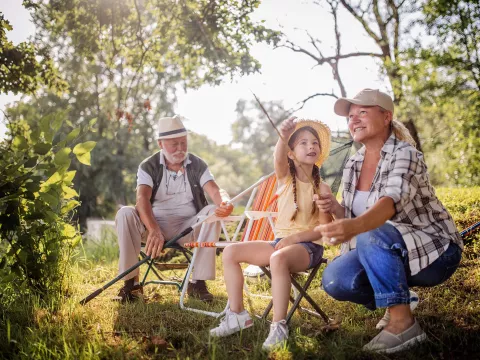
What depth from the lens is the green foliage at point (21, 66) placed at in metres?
4.55

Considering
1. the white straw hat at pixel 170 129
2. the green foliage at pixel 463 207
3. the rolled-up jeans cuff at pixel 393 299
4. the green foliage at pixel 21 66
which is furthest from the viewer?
the green foliage at pixel 21 66

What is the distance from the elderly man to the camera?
3.59 meters

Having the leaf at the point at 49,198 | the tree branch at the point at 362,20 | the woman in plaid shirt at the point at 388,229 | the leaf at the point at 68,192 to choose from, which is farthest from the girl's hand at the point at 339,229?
the tree branch at the point at 362,20

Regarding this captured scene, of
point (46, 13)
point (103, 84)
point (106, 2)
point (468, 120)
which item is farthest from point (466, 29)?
point (103, 84)

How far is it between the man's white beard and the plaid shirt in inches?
74.0

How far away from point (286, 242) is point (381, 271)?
580 mm

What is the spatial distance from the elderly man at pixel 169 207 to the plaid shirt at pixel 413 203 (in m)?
1.46

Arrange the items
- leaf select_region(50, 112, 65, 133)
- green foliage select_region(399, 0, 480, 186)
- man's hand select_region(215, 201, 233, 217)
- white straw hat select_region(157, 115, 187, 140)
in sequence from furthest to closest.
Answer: green foliage select_region(399, 0, 480, 186)
white straw hat select_region(157, 115, 187, 140)
man's hand select_region(215, 201, 233, 217)
leaf select_region(50, 112, 65, 133)

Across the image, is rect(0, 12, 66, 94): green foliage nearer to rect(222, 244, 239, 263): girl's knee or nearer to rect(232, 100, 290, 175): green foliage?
rect(222, 244, 239, 263): girl's knee

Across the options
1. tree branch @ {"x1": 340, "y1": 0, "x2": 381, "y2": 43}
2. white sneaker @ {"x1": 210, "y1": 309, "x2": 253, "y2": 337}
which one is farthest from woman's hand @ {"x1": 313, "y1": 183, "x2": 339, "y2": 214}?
tree branch @ {"x1": 340, "y1": 0, "x2": 381, "y2": 43}

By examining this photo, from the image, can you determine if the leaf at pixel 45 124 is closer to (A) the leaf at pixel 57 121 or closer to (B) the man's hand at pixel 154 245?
(A) the leaf at pixel 57 121

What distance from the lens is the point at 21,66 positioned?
465 cm

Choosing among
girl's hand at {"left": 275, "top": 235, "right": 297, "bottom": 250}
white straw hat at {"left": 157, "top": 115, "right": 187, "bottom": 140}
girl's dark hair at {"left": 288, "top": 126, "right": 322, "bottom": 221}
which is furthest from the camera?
white straw hat at {"left": 157, "top": 115, "right": 187, "bottom": 140}

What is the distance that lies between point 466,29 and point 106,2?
5.88m
